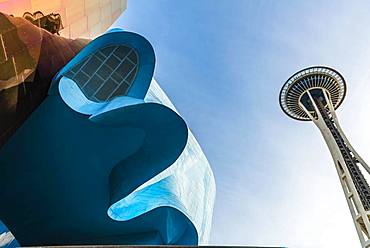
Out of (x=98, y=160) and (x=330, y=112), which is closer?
(x=98, y=160)

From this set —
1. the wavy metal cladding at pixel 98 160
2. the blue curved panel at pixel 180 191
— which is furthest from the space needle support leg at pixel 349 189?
the wavy metal cladding at pixel 98 160

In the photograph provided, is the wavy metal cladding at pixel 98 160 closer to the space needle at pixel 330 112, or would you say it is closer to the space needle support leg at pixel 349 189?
the space needle support leg at pixel 349 189

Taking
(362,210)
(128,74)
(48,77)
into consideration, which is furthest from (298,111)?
(48,77)

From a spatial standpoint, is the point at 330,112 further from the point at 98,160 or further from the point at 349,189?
the point at 98,160

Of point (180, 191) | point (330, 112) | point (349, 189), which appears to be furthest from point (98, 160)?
point (330, 112)

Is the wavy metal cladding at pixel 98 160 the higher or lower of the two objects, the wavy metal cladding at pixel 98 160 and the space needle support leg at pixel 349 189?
the higher

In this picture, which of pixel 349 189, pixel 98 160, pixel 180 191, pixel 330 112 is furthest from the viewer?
pixel 330 112

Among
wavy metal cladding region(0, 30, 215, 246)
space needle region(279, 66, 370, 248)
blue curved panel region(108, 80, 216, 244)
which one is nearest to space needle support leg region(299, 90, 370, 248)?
space needle region(279, 66, 370, 248)
